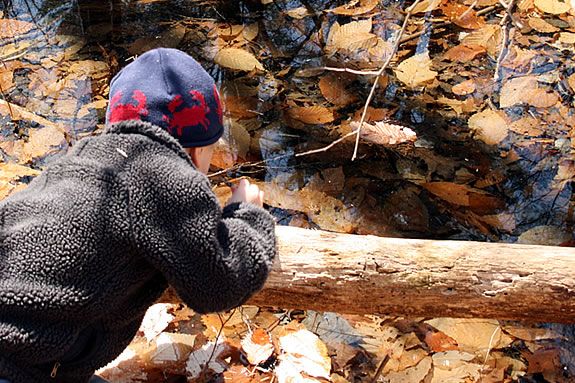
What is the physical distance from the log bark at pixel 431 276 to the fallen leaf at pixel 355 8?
114 inches

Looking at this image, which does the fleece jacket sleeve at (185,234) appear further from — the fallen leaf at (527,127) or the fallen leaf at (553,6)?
the fallen leaf at (553,6)

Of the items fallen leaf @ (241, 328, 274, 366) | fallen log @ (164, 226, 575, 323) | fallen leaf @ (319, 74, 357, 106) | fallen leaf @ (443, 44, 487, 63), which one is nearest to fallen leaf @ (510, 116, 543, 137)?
fallen leaf @ (443, 44, 487, 63)

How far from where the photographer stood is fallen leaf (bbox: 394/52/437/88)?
391 centimetres

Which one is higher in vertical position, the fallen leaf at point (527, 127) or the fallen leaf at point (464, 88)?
the fallen leaf at point (464, 88)

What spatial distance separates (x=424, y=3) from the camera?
180 inches

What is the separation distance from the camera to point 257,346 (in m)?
2.37

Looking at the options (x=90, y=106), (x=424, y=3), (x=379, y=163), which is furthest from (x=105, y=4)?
(x=379, y=163)

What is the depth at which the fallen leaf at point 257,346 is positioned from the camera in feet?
7.63

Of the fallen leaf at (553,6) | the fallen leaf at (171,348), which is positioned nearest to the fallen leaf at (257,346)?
the fallen leaf at (171,348)

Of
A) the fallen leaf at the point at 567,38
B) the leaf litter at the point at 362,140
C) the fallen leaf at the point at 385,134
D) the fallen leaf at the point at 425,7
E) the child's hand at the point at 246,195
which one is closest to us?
the child's hand at the point at 246,195

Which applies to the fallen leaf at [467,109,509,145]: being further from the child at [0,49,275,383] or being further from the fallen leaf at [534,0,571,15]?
the child at [0,49,275,383]

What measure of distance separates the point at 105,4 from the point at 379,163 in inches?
97.3

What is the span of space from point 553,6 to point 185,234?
380 centimetres

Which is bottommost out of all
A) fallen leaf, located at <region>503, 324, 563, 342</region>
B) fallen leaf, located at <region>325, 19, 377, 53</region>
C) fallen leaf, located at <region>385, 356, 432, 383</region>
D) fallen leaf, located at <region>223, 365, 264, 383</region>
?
fallen leaf, located at <region>503, 324, 563, 342</region>
